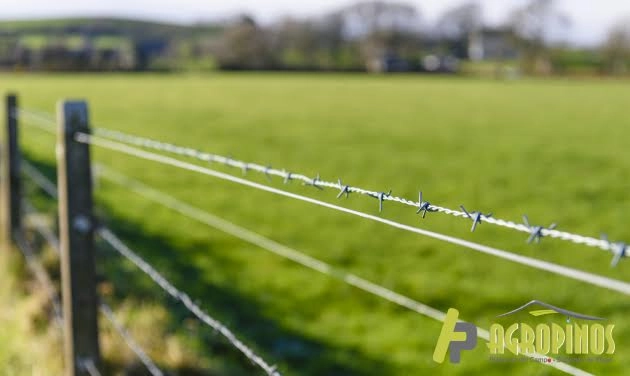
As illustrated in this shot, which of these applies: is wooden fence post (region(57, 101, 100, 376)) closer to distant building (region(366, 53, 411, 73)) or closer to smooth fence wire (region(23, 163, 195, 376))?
smooth fence wire (region(23, 163, 195, 376))

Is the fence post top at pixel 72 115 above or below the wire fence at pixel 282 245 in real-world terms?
above

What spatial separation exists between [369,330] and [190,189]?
5456 millimetres

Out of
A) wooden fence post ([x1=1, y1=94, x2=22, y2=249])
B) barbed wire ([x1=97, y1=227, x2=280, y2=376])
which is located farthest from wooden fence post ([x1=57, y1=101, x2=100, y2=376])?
wooden fence post ([x1=1, y1=94, x2=22, y2=249])

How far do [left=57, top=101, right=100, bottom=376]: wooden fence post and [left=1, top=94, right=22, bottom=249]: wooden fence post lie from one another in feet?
8.54

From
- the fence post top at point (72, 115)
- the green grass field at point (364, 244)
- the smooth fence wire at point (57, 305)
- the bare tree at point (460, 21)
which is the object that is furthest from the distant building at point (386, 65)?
the fence post top at point (72, 115)

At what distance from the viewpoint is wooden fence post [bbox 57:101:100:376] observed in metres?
3.12

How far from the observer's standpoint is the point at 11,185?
564 cm

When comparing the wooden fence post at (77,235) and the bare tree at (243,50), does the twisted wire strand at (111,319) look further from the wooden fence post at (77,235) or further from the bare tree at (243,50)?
the bare tree at (243,50)

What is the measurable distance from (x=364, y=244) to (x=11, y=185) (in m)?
3.02

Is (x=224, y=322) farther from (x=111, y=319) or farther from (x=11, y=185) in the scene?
(x=11, y=185)

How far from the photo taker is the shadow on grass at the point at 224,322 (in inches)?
167

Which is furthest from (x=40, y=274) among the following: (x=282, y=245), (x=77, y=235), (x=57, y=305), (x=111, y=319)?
(x=282, y=245)

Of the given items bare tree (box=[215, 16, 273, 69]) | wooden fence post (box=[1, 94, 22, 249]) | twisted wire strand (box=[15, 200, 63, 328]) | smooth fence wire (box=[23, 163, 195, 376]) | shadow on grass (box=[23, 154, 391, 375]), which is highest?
bare tree (box=[215, 16, 273, 69])

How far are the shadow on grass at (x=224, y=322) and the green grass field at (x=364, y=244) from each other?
1 cm
